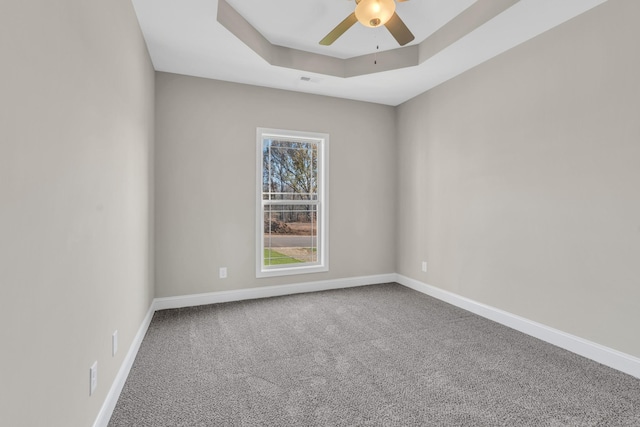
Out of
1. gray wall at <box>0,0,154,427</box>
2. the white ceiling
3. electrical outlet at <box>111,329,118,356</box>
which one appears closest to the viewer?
gray wall at <box>0,0,154,427</box>

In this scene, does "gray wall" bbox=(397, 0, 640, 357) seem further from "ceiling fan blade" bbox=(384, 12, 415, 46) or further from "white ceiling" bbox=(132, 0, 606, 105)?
"ceiling fan blade" bbox=(384, 12, 415, 46)

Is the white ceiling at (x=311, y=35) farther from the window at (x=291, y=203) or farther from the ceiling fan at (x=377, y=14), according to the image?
the window at (x=291, y=203)

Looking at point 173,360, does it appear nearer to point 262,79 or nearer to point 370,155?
point 262,79

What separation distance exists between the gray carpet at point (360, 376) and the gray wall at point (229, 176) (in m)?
0.68

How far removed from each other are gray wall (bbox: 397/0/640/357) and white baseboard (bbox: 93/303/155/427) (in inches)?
124

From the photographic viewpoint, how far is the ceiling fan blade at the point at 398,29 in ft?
6.91

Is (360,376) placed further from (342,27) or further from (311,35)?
(311,35)

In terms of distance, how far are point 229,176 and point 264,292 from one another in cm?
145

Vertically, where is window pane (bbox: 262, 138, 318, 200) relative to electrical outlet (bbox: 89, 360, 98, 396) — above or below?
above

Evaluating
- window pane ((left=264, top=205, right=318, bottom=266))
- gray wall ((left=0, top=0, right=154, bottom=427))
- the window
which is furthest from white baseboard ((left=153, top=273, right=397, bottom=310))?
gray wall ((left=0, top=0, right=154, bottom=427))

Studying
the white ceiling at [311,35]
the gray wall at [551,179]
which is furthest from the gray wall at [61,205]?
the gray wall at [551,179]

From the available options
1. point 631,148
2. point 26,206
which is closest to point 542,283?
point 631,148

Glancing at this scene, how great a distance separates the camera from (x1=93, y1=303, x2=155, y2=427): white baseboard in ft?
5.18

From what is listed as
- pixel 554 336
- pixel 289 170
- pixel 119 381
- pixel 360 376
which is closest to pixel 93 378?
pixel 119 381
